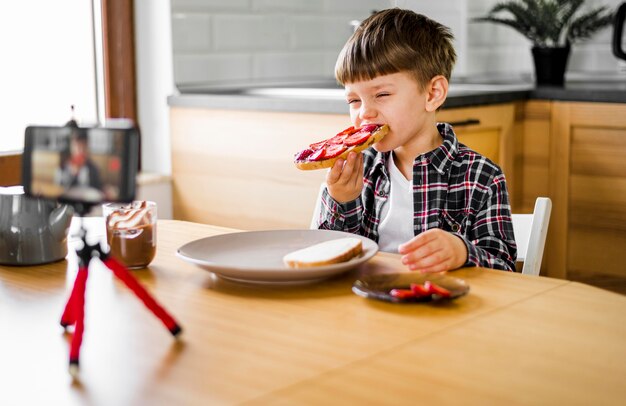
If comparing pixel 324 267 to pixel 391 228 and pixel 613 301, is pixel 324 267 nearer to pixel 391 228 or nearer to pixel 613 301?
pixel 613 301

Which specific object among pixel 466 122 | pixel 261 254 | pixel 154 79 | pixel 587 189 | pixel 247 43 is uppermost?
pixel 247 43

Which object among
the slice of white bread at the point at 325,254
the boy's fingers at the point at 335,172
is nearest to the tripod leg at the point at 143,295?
the slice of white bread at the point at 325,254

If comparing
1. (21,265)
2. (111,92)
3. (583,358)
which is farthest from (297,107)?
(583,358)

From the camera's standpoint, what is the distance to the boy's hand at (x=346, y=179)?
1.62m

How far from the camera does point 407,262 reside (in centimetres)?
129

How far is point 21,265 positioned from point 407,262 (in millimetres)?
597

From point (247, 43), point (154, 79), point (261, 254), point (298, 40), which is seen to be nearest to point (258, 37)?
point (247, 43)

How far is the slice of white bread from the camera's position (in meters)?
1.25

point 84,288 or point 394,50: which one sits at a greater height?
point 394,50

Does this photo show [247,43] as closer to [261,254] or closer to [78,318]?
[261,254]

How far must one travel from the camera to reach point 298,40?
129 inches

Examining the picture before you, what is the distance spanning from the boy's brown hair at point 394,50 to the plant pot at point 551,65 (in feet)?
5.13

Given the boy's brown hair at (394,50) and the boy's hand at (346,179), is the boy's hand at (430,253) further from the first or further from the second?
the boy's brown hair at (394,50)

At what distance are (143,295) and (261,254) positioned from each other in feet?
1.17
